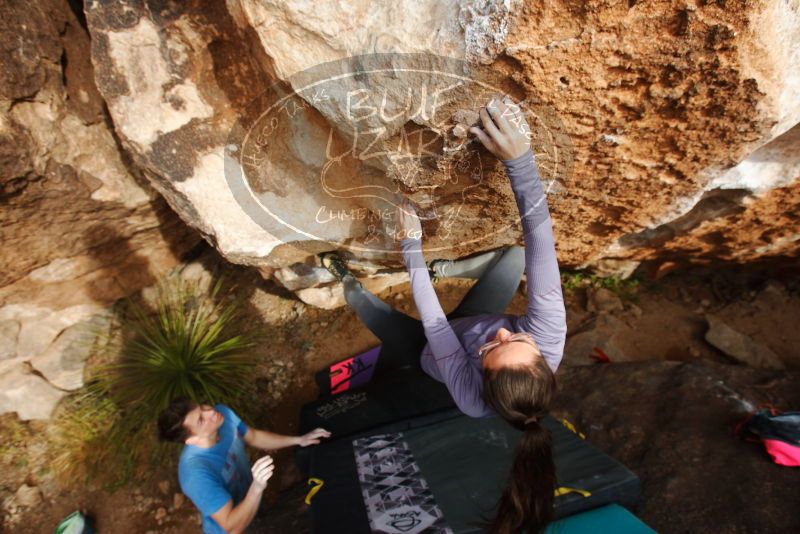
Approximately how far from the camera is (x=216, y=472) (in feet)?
6.68

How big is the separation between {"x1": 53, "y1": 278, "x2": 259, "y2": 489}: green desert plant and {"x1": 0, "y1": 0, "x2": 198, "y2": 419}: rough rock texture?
242mm

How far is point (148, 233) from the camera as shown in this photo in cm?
291

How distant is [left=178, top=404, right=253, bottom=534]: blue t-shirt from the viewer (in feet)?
6.33

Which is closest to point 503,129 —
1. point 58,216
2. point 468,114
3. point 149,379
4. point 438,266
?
point 468,114

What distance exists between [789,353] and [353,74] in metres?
3.71

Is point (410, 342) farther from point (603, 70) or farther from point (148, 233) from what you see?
point (148, 233)

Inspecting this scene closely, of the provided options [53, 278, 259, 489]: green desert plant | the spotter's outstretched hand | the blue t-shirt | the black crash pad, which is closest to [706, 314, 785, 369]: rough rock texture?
the black crash pad

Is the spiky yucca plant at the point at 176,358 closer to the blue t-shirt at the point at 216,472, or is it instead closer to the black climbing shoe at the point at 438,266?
the blue t-shirt at the point at 216,472

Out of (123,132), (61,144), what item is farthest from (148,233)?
(123,132)

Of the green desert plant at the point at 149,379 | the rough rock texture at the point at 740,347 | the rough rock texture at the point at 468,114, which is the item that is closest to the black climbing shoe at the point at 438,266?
the rough rock texture at the point at 468,114

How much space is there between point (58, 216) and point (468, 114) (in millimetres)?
2320

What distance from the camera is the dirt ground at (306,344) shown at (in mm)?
2902

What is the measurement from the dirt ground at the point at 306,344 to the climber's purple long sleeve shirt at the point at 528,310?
4.77 ft

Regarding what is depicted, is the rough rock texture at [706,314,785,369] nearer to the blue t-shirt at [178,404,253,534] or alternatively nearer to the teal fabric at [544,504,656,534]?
the teal fabric at [544,504,656,534]
